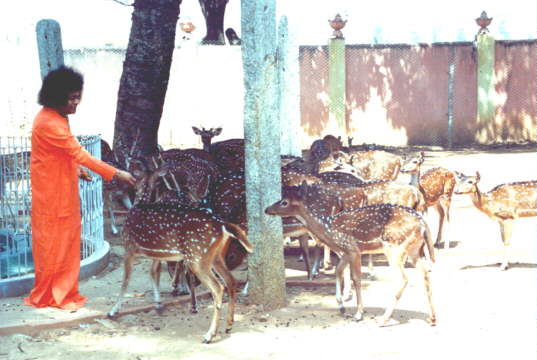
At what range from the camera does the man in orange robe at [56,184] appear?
25.4ft

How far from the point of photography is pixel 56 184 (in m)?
7.86

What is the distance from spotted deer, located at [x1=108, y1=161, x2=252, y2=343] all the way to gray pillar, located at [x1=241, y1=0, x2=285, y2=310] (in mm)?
451

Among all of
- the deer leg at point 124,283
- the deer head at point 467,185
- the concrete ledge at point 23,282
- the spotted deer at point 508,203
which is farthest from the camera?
the deer head at point 467,185

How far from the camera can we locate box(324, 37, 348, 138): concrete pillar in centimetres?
2147

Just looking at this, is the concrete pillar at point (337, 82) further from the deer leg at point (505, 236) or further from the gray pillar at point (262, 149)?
the gray pillar at point (262, 149)

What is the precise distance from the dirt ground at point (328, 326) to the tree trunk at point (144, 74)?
3.32 metres

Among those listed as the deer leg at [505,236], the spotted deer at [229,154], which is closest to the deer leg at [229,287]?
the deer leg at [505,236]

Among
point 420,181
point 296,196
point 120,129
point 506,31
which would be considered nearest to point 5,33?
point 120,129

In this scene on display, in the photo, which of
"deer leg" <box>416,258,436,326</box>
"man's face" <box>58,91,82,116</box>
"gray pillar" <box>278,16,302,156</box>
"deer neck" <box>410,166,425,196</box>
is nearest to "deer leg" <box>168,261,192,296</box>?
"man's face" <box>58,91,82,116</box>

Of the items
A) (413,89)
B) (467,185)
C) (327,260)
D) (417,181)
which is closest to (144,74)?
(417,181)

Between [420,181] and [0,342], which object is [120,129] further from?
[0,342]

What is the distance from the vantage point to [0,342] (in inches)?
288

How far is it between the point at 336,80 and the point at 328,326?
46.8 feet

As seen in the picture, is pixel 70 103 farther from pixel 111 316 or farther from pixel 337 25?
pixel 337 25
